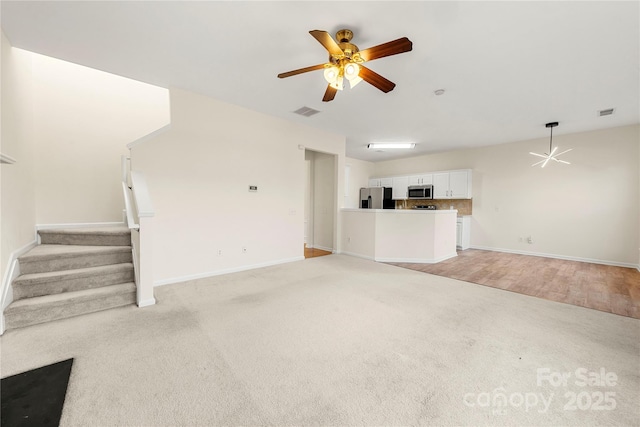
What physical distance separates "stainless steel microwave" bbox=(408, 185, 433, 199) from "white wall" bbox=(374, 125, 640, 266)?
1014 mm

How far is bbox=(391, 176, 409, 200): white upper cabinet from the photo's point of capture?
25.7 feet

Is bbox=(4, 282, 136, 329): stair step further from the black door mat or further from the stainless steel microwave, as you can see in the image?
the stainless steel microwave

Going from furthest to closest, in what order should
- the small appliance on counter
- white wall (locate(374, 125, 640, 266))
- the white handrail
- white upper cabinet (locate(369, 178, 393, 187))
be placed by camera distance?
white upper cabinet (locate(369, 178, 393, 187)) < the small appliance on counter < white wall (locate(374, 125, 640, 266)) < the white handrail

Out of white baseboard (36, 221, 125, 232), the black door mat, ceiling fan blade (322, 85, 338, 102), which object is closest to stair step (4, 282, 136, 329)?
the black door mat

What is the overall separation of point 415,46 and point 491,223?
5.73 metres

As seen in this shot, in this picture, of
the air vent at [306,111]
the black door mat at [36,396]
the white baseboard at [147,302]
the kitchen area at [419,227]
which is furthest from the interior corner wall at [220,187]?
the black door mat at [36,396]

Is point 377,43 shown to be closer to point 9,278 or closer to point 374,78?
point 374,78

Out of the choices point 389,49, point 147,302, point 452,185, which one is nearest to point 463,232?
point 452,185

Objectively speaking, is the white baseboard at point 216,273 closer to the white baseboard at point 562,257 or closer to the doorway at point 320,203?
the doorway at point 320,203

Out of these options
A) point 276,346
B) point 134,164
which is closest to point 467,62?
point 276,346

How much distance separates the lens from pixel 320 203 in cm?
650

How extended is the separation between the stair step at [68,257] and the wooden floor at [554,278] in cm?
458

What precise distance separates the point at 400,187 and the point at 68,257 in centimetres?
761

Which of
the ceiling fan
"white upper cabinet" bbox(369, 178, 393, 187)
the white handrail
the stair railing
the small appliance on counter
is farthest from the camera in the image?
"white upper cabinet" bbox(369, 178, 393, 187)
